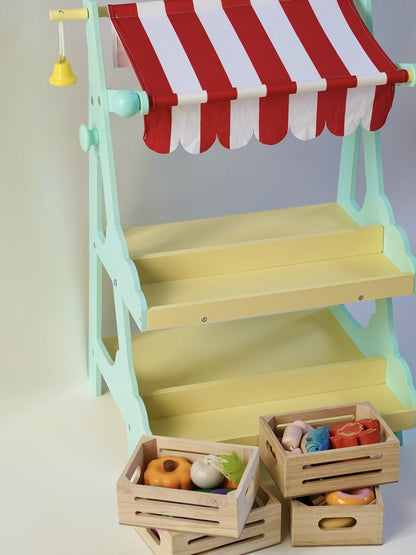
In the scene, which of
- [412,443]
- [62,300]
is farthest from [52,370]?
[412,443]

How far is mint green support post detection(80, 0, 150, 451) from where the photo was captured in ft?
9.84

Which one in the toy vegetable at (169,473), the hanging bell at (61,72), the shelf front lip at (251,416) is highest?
the hanging bell at (61,72)

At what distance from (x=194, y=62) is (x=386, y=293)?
2.69ft

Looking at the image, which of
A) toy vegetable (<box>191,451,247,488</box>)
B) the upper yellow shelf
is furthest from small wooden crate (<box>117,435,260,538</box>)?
the upper yellow shelf

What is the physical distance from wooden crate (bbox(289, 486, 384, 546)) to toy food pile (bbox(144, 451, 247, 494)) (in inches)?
7.2

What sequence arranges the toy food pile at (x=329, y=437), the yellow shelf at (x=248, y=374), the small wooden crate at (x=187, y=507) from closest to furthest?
the small wooden crate at (x=187, y=507) < the toy food pile at (x=329, y=437) < the yellow shelf at (x=248, y=374)

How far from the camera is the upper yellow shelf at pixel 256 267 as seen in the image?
3.07 meters

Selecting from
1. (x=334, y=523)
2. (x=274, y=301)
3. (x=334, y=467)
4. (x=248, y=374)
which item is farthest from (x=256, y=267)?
(x=334, y=523)

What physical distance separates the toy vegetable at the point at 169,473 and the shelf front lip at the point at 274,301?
0.35 metres

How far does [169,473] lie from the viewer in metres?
2.89

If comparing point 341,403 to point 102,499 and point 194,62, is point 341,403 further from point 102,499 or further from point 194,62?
point 194,62

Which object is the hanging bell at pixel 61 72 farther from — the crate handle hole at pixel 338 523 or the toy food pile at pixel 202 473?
the crate handle hole at pixel 338 523

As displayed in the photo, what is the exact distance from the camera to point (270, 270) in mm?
3295

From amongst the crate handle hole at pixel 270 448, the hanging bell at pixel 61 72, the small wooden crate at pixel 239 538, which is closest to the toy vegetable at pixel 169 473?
the small wooden crate at pixel 239 538
